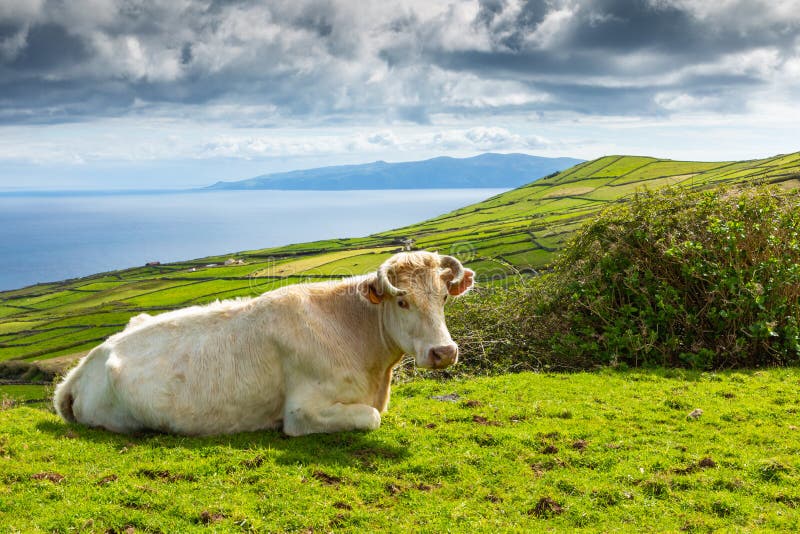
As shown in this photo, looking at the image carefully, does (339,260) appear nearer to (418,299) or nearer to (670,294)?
(670,294)

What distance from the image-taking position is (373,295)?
7824 mm

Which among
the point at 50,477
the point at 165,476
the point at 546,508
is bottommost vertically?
the point at 546,508

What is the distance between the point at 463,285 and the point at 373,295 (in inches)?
53.8

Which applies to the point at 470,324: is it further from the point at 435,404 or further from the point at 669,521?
the point at 669,521

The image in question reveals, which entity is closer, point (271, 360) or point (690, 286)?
point (271, 360)

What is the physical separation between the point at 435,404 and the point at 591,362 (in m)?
4.31

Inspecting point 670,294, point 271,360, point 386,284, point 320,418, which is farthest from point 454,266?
point 670,294

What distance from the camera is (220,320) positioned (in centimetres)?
838

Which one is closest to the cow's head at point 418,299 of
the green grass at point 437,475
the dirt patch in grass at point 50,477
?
the green grass at point 437,475

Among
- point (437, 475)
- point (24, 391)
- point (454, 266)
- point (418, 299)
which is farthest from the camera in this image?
point (24, 391)

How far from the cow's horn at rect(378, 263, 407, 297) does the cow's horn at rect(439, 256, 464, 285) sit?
0.77 meters

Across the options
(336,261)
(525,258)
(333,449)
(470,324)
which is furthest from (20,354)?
(333,449)

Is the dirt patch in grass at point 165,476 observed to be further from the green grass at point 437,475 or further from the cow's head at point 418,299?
the cow's head at point 418,299

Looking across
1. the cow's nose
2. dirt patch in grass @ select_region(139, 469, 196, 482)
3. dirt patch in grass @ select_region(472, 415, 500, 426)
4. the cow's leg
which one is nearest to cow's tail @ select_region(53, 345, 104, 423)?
dirt patch in grass @ select_region(139, 469, 196, 482)
